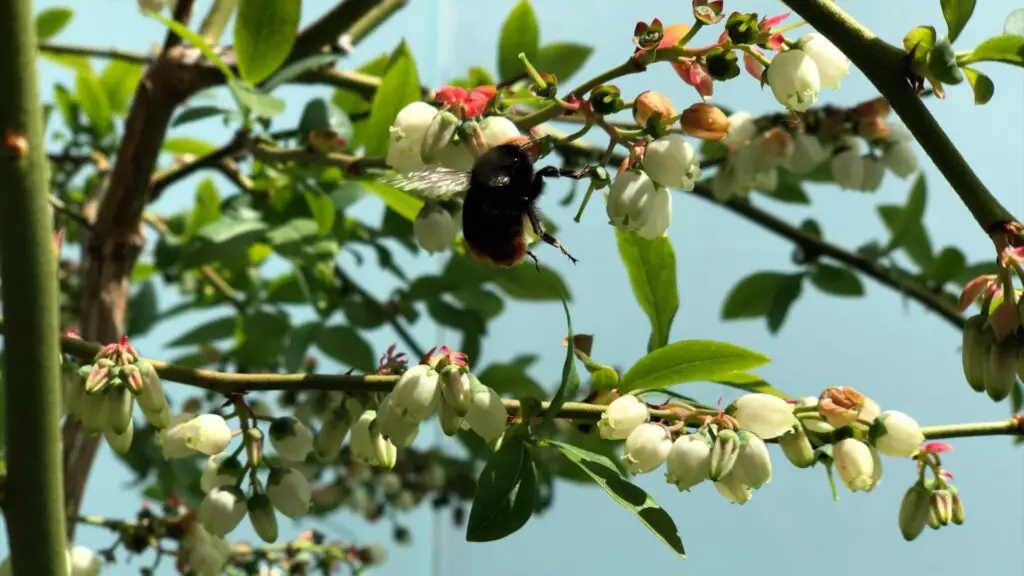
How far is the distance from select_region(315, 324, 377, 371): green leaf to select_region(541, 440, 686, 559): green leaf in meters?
0.48

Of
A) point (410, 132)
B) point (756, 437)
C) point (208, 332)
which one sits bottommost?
point (208, 332)

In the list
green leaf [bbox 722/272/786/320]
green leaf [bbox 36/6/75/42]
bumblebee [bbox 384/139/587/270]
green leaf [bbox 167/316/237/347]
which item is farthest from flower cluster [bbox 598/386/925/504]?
green leaf [bbox 36/6/75/42]

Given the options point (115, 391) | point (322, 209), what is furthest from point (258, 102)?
point (115, 391)

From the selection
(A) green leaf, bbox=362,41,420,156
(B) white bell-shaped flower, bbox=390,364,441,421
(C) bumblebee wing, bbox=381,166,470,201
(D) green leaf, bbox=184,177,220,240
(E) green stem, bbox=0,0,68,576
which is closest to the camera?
(E) green stem, bbox=0,0,68,576

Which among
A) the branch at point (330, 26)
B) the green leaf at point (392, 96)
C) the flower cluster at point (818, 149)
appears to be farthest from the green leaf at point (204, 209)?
the flower cluster at point (818, 149)

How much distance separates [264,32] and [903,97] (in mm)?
426

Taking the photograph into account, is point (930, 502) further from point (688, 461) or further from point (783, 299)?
point (783, 299)

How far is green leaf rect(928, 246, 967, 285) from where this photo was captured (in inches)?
36.3

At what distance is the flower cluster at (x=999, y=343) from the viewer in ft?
1.25

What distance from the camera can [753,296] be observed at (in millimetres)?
1023

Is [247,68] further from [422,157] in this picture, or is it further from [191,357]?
[191,357]

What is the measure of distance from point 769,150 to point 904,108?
371 mm

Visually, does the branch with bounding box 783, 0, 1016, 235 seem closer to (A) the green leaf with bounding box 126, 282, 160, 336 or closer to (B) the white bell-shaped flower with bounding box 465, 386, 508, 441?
(B) the white bell-shaped flower with bounding box 465, 386, 508, 441

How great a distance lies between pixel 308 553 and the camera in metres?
0.88
